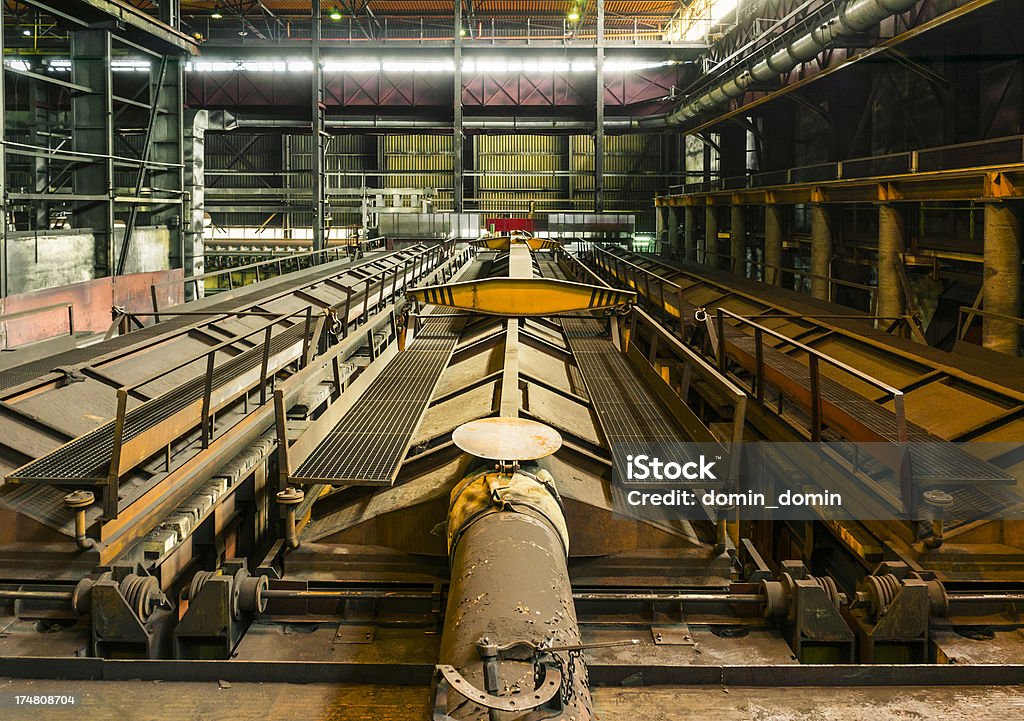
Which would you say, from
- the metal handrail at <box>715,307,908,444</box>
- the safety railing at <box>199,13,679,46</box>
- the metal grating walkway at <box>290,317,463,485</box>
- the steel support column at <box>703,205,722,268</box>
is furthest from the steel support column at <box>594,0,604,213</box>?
the metal handrail at <box>715,307,908,444</box>

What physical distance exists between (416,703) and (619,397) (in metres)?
3.90

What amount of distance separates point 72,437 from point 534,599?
4.11 m

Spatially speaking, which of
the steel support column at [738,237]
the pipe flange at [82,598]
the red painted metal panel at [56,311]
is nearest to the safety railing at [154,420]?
the pipe flange at [82,598]

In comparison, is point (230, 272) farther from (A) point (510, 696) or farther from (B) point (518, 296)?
(A) point (510, 696)

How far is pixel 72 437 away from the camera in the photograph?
5602 millimetres

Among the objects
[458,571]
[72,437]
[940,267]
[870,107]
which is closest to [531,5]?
[870,107]

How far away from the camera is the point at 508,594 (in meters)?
2.83

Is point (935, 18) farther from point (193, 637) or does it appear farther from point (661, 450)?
point (193, 637)

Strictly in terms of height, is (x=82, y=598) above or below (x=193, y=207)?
below

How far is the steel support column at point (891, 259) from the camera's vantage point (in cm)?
1438

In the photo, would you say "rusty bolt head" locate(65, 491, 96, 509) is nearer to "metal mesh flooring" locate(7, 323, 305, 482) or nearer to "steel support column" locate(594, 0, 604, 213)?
"metal mesh flooring" locate(7, 323, 305, 482)

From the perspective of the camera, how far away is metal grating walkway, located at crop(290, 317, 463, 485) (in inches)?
180

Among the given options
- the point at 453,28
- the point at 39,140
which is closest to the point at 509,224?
the point at 39,140

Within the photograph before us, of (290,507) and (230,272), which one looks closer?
(290,507)
